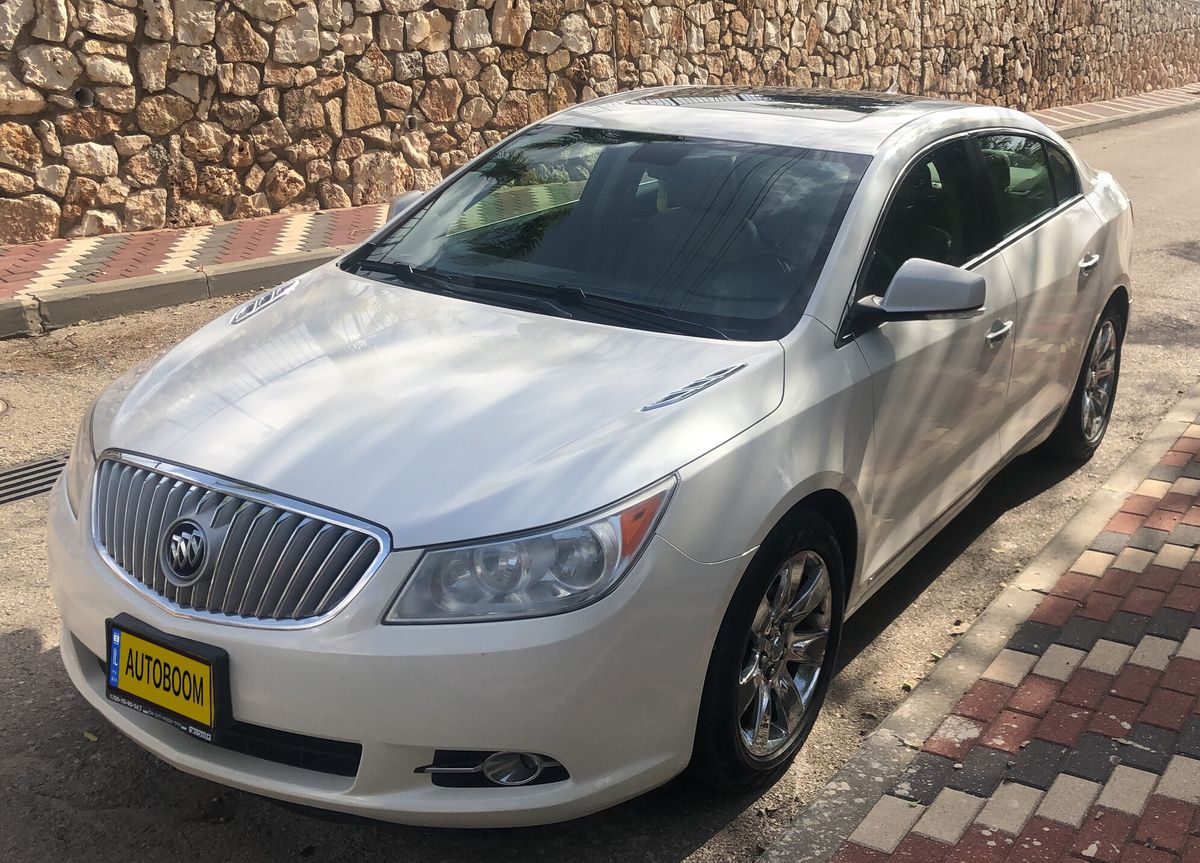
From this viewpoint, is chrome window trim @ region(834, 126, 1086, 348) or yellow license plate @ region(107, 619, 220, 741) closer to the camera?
yellow license plate @ region(107, 619, 220, 741)

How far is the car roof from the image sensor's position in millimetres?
3916

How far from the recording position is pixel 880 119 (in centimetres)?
407

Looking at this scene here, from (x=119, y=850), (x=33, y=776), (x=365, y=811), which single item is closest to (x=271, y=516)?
(x=365, y=811)

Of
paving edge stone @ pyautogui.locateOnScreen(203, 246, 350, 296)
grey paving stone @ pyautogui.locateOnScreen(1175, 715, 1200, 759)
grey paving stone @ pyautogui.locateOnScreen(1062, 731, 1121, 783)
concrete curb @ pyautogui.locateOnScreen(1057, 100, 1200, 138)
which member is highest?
paving edge stone @ pyautogui.locateOnScreen(203, 246, 350, 296)

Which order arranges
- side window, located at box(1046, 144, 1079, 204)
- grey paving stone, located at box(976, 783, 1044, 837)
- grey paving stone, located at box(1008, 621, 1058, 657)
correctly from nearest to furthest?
1. grey paving stone, located at box(976, 783, 1044, 837)
2. grey paving stone, located at box(1008, 621, 1058, 657)
3. side window, located at box(1046, 144, 1079, 204)

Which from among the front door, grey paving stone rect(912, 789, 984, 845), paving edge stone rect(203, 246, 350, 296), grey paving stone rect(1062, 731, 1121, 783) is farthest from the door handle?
paving edge stone rect(203, 246, 350, 296)

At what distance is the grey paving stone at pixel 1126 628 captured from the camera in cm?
383

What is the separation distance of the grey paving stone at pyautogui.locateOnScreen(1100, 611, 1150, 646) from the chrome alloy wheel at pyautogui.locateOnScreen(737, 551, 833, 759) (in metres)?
1.09

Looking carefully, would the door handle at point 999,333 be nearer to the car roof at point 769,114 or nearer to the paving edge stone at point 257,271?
the car roof at point 769,114

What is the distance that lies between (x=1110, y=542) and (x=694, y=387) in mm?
2307

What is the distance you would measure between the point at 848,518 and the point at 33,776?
2186mm

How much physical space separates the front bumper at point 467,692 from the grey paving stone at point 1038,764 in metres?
1.00

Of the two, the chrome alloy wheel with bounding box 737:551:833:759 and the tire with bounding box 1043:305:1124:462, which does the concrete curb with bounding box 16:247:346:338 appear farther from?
the chrome alloy wheel with bounding box 737:551:833:759

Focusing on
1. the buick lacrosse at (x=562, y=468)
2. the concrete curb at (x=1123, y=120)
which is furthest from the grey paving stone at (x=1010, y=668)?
the concrete curb at (x=1123, y=120)
